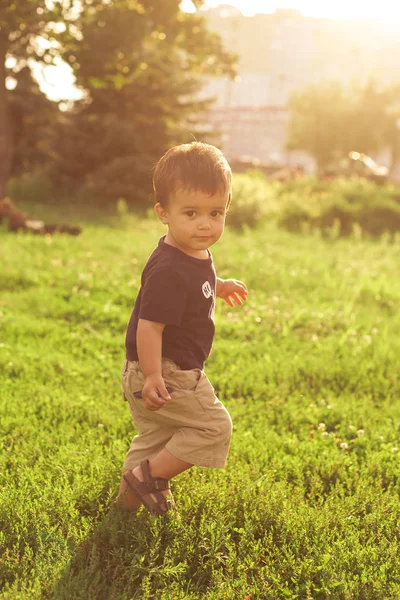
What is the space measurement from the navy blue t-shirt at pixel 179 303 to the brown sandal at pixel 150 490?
58 centimetres

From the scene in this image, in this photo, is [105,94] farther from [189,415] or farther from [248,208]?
[189,415]

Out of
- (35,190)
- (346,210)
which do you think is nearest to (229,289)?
(346,210)

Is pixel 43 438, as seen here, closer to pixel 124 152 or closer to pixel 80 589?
pixel 80 589

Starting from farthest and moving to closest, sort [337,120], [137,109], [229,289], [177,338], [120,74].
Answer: [337,120]
[137,109]
[120,74]
[229,289]
[177,338]

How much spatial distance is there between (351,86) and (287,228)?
2303 inches

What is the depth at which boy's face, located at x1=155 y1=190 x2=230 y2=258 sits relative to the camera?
2820mm

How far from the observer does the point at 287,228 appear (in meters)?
16.1

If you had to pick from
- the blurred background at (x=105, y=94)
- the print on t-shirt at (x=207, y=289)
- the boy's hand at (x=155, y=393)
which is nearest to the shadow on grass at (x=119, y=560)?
the boy's hand at (x=155, y=393)

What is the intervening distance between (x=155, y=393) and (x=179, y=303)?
424 mm

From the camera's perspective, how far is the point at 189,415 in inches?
119

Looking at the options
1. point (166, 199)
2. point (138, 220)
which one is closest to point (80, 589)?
point (166, 199)

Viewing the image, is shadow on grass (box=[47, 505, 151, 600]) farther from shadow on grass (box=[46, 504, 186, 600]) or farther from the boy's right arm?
the boy's right arm

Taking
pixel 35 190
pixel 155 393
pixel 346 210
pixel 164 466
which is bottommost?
pixel 35 190

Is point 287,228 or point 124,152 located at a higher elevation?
point 124,152
